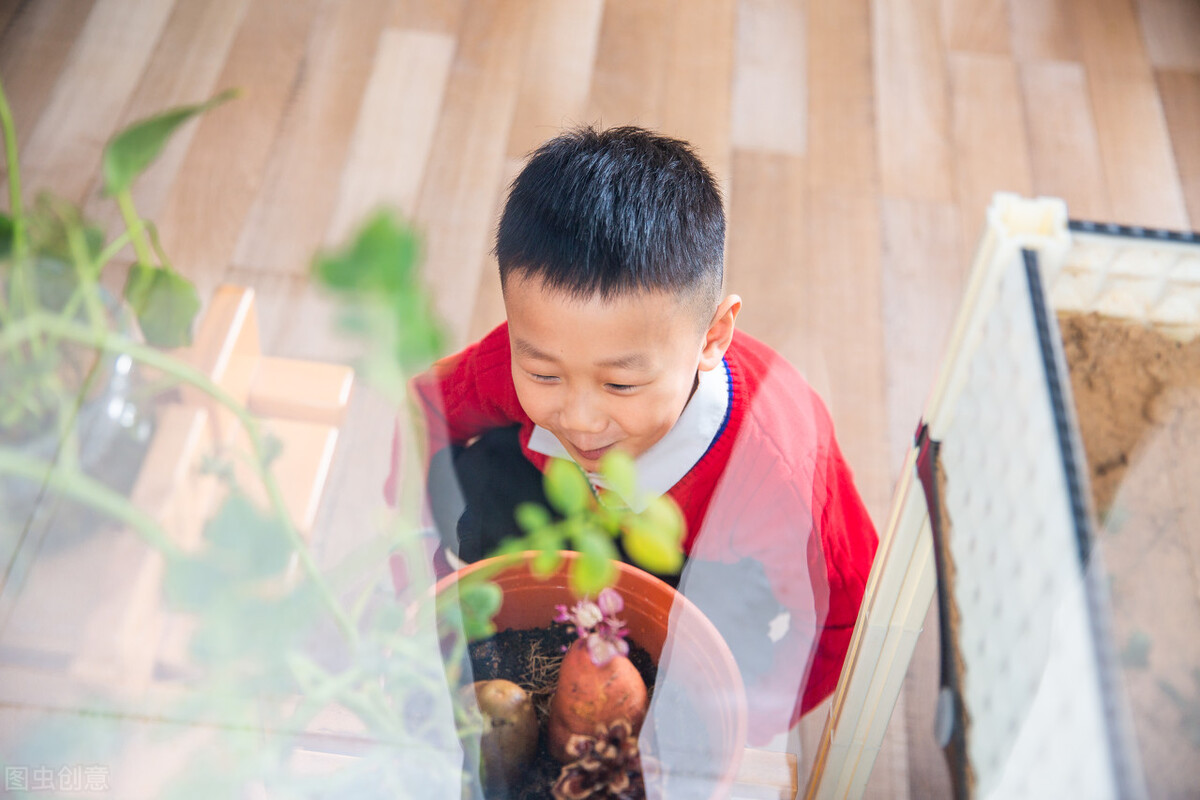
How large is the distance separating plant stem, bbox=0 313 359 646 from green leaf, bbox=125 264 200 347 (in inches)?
1.2

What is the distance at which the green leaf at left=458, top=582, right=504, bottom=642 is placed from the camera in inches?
21.4

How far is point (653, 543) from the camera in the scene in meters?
0.60

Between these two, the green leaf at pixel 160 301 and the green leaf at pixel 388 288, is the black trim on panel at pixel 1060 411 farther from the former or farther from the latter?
the green leaf at pixel 160 301

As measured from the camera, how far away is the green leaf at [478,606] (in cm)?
54

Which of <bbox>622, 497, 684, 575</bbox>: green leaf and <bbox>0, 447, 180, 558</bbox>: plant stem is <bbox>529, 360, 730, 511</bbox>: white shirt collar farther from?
<bbox>0, 447, 180, 558</bbox>: plant stem

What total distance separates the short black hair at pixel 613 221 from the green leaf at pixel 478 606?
0.21m

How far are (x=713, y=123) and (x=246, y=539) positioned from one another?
1291mm

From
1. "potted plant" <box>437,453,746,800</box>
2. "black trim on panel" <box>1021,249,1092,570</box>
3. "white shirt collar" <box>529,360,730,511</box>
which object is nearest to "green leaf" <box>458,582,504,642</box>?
"potted plant" <box>437,453,746,800</box>

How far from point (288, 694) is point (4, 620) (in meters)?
0.18

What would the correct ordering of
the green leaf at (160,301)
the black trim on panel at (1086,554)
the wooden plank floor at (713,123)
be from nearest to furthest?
the black trim on panel at (1086,554) → the green leaf at (160,301) → the wooden plank floor at (713,123)

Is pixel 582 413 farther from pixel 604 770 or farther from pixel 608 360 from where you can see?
pixel 604 770

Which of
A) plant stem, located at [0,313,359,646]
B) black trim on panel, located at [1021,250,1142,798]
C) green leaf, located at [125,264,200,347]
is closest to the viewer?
black trim on panel, located at [1021,250,1142,798]

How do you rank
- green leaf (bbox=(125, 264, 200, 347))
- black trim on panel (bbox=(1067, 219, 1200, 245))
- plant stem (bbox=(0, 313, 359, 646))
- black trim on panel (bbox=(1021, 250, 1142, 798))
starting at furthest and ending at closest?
green leaf (bbox=(125, 264, 200, 347)) → plant stem (bbox=(0, 313, 359, 646)) → black trim on panel (bbox=(1067, 219, 1200, 245)) → black trim on panel (bbox=(1021, 250, 1142, 798))

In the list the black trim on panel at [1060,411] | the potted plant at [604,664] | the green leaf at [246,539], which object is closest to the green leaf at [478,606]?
the potted plant at [604,664]
